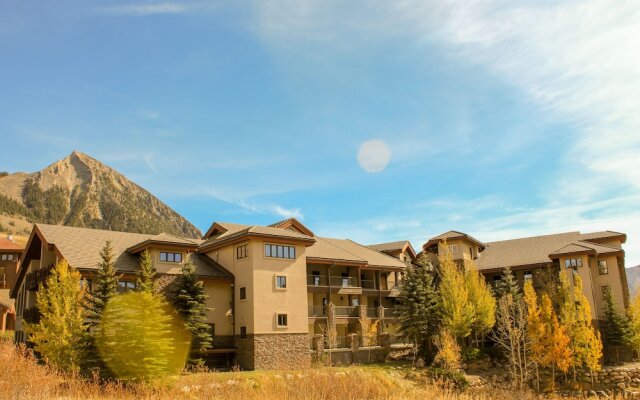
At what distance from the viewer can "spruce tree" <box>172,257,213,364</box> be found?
108 ft

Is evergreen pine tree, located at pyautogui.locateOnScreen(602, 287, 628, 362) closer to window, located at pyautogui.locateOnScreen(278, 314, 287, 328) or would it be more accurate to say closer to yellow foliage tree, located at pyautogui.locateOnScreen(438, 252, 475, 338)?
yellow foliage tree, located at pyautogui.locateOnScreen(438, 252, 475, 338)

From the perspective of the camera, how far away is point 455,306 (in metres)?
41.7

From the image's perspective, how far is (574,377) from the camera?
38.6m

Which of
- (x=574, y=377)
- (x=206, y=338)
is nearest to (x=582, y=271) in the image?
(x=574, y=377)

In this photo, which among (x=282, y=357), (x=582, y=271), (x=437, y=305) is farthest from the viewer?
(x=582, y=271)

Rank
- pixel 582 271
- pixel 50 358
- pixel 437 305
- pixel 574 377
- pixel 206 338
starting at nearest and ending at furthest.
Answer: pixel 50 358 < pixel 206 338 < pixel 574 377 < pixel 437 305 < pixel 582 271

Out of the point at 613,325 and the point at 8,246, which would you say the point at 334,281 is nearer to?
the point at 613,325

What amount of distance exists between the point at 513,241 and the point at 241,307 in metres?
35.0

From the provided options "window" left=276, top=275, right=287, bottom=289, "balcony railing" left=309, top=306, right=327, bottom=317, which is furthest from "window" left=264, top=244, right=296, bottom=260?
"balcony railing" left=309, top=306, right=327, bottom=317

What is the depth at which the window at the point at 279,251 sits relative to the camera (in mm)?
37406

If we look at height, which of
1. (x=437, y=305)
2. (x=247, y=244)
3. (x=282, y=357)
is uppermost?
(x=247, y=244)

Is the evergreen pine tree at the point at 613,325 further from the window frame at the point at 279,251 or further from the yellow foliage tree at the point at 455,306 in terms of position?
the window frame at the point at 279,251

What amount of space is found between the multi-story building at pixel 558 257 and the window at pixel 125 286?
27.8 meters

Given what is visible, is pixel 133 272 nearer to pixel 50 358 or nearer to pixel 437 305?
pixel 50 358
